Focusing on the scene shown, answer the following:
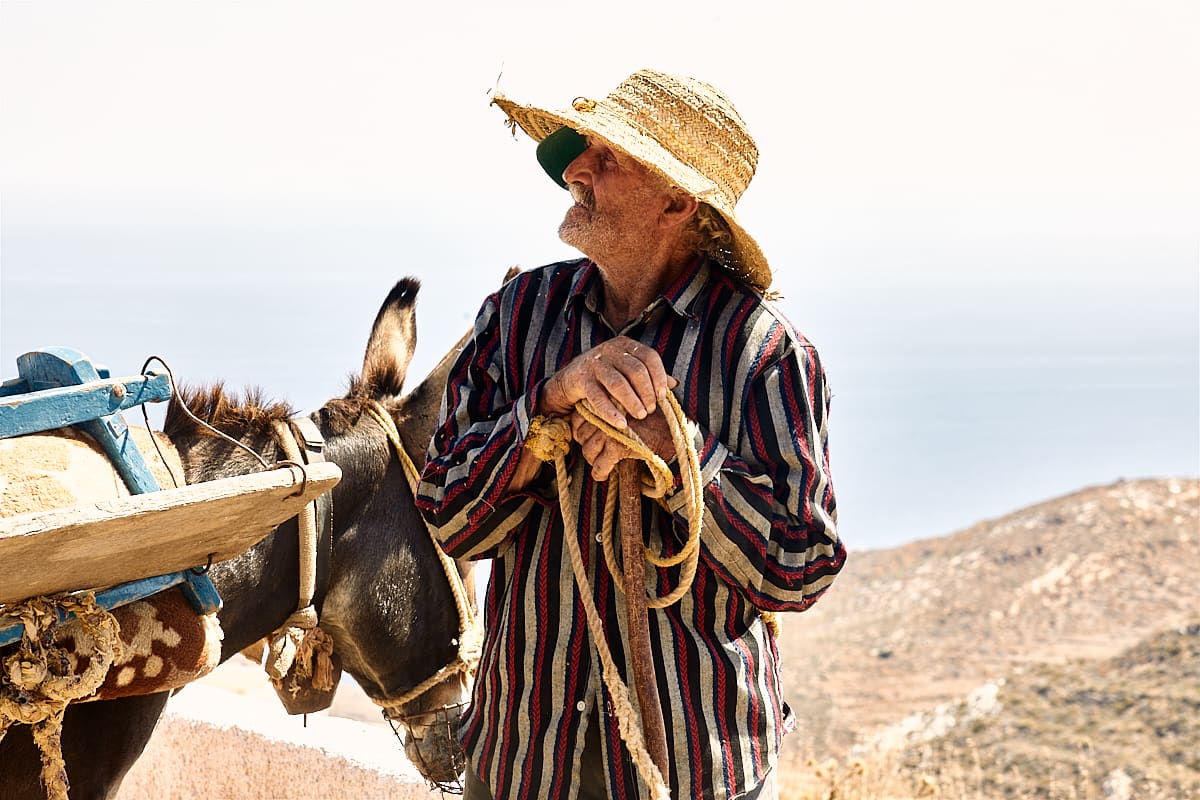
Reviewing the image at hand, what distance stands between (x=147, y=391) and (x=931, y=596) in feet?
73.1

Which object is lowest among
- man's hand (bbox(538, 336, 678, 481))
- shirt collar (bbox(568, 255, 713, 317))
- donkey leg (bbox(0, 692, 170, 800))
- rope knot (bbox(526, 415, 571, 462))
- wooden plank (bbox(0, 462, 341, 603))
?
donkey leg (bbox(0, 692, 170, 800))

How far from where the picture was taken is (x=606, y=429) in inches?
86.4

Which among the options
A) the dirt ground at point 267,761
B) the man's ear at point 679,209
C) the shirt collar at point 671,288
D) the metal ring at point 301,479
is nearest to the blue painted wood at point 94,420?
the metal ring at point 301,479

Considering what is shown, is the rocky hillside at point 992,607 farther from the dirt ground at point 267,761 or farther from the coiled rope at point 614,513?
the coiled rope at point 614,513

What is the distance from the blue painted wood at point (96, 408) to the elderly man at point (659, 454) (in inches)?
20.0

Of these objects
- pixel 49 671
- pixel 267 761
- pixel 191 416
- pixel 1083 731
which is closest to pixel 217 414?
pixel 191 416

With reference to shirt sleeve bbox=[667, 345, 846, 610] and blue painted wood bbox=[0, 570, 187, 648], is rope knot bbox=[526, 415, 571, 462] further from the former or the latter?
blue painted wood bbox=[0, 570, 187, 648]

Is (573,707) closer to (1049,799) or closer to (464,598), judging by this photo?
(464,598)

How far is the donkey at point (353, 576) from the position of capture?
95.3 inches

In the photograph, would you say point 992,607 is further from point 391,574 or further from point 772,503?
point 772,503

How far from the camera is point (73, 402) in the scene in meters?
2.16

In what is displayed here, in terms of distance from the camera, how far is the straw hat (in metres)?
2.28

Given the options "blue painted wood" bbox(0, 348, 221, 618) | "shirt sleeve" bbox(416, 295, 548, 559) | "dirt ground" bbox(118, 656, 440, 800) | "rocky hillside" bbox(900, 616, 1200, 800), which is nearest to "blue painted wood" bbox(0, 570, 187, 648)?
"blue painted wood" bbox(0, 348, 221, 618)

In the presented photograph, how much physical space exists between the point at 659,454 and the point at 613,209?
1.63 feet
